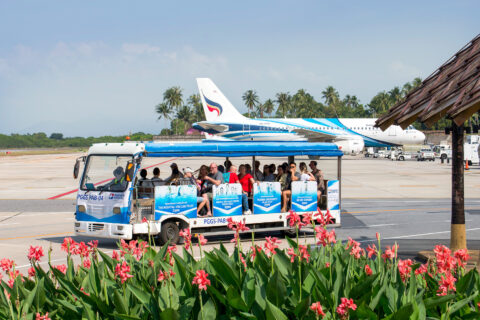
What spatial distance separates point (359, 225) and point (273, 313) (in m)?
14.4

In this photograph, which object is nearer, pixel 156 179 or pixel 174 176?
pixel 156 179

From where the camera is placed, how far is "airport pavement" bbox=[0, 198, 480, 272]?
15.0 m

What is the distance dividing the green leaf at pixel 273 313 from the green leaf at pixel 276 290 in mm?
316

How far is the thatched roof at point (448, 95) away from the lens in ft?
27.5

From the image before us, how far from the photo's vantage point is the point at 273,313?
501cm

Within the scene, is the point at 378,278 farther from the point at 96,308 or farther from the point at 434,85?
the point at 434,85

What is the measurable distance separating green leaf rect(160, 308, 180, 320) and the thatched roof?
538 cm

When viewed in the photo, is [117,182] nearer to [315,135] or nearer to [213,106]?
[213,106]

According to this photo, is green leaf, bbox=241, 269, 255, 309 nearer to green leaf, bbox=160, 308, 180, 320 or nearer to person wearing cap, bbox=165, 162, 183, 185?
green leaf, bbox=160, 308, 180, 320

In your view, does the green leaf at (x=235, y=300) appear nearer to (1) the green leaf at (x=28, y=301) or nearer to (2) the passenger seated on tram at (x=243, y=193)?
(1) the green leaf at (x=28, y=301)

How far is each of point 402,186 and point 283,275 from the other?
102 feet

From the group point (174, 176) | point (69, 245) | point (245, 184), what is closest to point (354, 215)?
point (245, 184)

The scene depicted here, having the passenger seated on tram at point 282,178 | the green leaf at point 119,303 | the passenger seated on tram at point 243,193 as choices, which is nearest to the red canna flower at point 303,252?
the green leaf at point 119,303

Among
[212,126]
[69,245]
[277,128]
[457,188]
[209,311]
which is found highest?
[212,126]
